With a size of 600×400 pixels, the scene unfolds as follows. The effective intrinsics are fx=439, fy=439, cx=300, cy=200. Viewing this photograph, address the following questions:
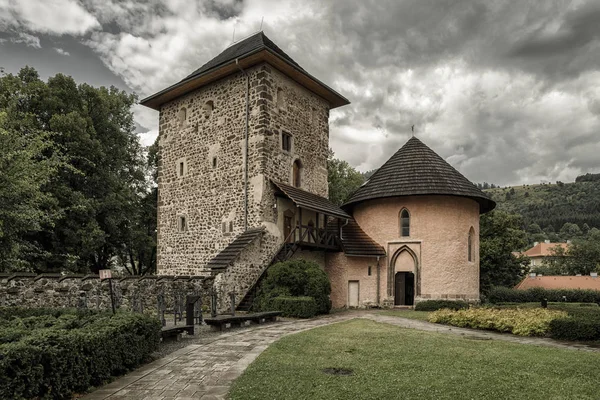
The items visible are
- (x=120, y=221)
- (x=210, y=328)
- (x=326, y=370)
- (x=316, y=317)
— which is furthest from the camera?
(x=120, y=221)

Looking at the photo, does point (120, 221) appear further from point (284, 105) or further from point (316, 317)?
point (316, 317)

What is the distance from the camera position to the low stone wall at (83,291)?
13.1 m

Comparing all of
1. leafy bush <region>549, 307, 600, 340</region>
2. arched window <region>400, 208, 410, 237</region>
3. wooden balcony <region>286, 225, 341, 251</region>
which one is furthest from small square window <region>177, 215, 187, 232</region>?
leafy bush <region>549, 307, 600, 340</region>

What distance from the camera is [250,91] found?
20.7 metres

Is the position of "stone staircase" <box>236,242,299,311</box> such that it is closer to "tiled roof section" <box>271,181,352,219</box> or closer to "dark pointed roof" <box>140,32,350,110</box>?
"tiled roof section" <box>271,181,352,219</box>

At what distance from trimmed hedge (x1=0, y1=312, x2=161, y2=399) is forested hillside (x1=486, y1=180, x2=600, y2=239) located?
116 m

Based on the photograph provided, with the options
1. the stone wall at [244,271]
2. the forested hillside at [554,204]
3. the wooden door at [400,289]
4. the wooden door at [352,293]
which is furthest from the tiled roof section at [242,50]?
the forested hillside at [554,204]

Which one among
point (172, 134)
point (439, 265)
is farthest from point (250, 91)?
point (439, 265)

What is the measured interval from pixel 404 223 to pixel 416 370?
1589 cm

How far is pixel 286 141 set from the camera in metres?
22.0

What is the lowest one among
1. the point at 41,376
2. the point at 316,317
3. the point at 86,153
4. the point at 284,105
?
the point at 316,317

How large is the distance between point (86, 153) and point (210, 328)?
1653cm

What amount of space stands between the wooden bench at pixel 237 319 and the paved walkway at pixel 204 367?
55cm

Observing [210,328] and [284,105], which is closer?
[210,328]
